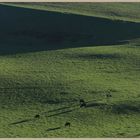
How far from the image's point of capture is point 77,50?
7069 centimetres

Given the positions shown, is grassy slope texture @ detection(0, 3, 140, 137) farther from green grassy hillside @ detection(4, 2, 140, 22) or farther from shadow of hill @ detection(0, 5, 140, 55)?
green grassy hillside @ detection(4, 2, 140, 22)

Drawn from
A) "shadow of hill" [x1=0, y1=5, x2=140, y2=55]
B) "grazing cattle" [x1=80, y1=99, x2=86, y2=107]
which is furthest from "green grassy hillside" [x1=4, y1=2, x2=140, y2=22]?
"grazing cattle" [x1=80, y1=99, x2=86, y2=107]

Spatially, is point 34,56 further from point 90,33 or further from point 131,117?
point 131,117

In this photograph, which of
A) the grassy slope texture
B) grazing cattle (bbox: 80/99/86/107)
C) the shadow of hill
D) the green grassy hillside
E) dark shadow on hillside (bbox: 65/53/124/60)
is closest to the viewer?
the grassy slope texture

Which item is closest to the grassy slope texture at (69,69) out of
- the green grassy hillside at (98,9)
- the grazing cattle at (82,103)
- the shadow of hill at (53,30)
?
the shadow of hill at (53,30)

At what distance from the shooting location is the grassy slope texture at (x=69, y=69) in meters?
43.0

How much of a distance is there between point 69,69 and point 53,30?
22.6 meters

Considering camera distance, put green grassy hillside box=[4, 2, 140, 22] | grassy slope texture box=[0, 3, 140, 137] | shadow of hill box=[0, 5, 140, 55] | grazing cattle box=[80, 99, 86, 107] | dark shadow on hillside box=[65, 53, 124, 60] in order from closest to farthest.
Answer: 1. grassy slope texture box=[0, 3, 140, 137]
2. grazing cattle box=[80, 99, 86, 107]
3. dark shadow on hillside box=[65, 53, 124, 60]
4. shadow of hill box=[0, 5, 140, 55]
5. green grassy hillside box=[4, 2, 140, 22]

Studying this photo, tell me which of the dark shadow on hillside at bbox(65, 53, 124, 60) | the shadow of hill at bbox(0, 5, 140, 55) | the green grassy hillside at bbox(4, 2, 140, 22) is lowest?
the dark shadow on hillside at bbox(65, 53, 124, 60)

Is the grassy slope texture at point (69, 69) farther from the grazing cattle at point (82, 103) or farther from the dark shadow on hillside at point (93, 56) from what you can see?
the grazing cattle at point (82, 103)

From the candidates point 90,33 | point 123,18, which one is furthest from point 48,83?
point 123,18

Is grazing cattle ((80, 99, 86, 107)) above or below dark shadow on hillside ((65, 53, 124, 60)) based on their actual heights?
below

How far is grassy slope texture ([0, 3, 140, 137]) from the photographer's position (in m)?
43.0

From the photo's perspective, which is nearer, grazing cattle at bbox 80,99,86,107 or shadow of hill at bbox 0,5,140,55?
grazing cattle at bbox 80,99,86,107
